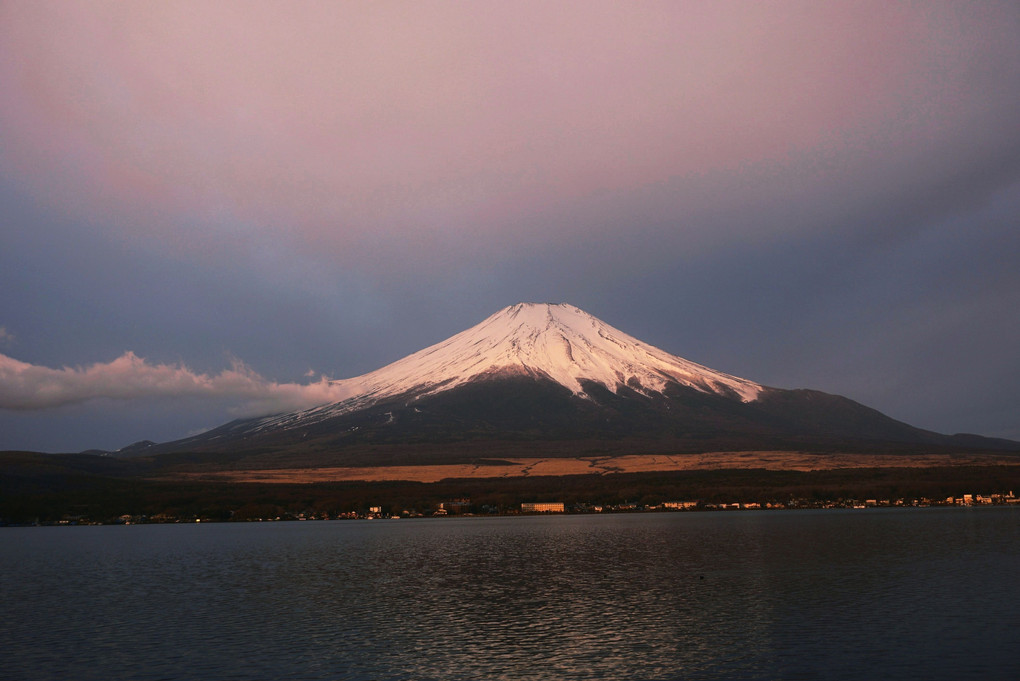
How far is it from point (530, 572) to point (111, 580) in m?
32.1

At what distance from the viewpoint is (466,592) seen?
49.0 m

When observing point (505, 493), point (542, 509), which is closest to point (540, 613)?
point (542, 509)

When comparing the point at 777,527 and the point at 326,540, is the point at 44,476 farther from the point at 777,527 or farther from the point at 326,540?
the point at 777,527

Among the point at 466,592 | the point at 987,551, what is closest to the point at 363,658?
the point at 466,592

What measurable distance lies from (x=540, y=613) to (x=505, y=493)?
134 metres

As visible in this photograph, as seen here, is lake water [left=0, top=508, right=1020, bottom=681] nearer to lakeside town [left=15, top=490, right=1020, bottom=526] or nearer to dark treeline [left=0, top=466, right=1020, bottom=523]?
lakeside town [left=15, top=490, right=1020, bottom=526]

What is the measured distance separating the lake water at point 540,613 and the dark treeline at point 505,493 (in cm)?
8776

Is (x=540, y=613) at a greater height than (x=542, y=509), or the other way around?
(x=540, y=613)

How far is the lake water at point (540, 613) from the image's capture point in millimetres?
28453

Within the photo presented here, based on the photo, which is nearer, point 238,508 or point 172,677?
point 172,677

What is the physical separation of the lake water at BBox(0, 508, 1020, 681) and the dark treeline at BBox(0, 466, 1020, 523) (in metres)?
87.8

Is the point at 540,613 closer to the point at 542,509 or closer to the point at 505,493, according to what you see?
the point at 542,509

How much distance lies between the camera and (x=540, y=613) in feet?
131

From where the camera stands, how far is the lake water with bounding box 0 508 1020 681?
2845cm
